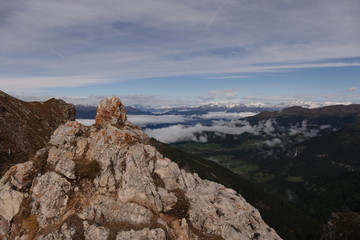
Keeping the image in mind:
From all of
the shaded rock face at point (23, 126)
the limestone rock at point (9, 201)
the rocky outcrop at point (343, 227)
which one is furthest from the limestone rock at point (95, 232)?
the rocky outcrop at point (343, 227)

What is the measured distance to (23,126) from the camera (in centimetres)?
8719

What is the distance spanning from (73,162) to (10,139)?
4240cm

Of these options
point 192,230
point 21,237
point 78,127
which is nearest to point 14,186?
point 21,237

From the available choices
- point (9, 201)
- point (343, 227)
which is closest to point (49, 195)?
point (9, 201)

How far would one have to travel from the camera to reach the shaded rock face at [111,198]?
A: 42.6 metres

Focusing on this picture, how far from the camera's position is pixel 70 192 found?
46.4 meters

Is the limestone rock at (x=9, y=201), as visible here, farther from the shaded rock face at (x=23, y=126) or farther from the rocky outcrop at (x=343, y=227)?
the rocky outcrop at (x=343, y=227)

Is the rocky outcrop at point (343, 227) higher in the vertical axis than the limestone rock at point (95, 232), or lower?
lower

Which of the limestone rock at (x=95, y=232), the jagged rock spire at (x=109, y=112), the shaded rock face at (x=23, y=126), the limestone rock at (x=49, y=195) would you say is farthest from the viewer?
the shaded rock face at (x=23, y=126)

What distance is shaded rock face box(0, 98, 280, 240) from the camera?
140ft

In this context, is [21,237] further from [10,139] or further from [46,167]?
[10,139]

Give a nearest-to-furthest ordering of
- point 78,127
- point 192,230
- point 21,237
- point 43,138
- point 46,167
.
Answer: point 21,237 → point 192,230 → point 46,167 → point 78,127 → point 43,138

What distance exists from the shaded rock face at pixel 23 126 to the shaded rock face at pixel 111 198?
2470cm

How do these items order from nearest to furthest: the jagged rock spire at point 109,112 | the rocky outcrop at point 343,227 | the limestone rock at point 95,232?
the limestone rock at point 95,232
the jagged rock spire at point 109,112
the rocky outcrop at point 343,227
